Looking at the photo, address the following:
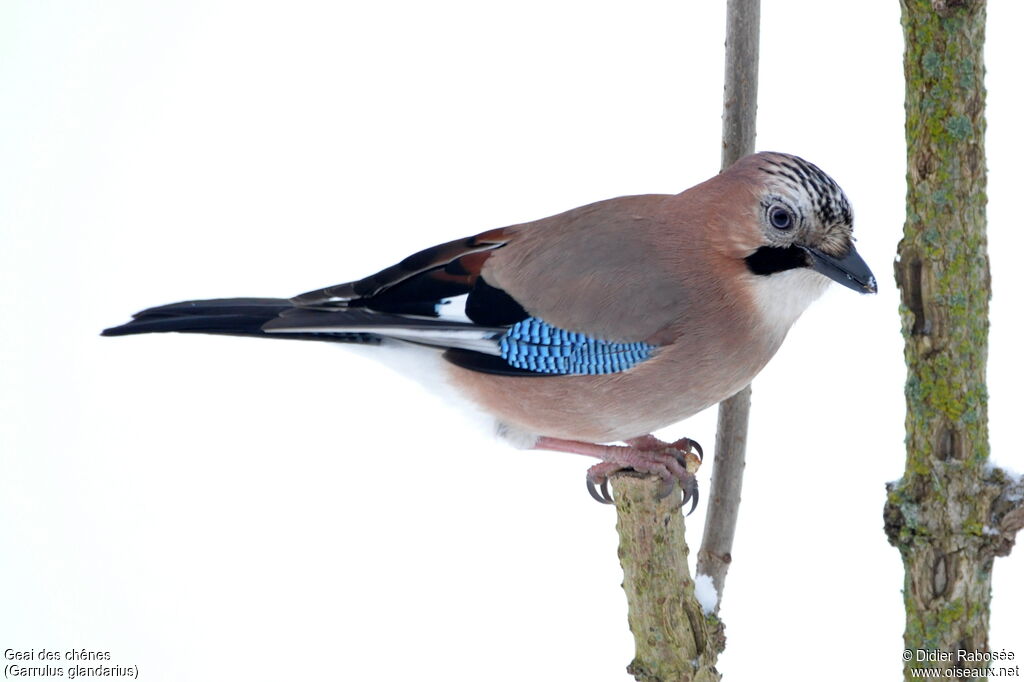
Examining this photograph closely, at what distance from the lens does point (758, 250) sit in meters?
2.18

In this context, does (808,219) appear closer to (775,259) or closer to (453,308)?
(775,259)

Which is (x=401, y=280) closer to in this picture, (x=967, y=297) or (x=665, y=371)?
(x=665, y=371)

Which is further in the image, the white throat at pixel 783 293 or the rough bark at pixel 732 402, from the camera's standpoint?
the rough bark at pixel 732 402

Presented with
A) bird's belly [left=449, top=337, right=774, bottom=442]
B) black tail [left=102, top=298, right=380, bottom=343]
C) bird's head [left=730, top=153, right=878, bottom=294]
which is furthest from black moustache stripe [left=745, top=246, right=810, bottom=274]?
black tail [left=102, top=298, right=380, bottom=343]

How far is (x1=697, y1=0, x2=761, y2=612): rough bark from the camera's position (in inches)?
92.6

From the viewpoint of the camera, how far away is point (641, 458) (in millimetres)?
2373

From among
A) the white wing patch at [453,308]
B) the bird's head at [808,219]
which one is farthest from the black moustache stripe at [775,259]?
the white wing patch at [453,308]

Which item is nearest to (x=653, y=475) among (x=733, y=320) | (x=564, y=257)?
(x=733, y=320)

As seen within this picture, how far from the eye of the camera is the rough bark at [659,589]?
2.18 m

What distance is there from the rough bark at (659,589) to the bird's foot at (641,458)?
109 millimetres

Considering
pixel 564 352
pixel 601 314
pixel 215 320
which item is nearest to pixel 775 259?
pixel 601 314

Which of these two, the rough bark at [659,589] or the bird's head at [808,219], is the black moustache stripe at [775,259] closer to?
the bird's head at [808,219]

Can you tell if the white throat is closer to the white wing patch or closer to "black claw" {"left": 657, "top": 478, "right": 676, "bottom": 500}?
"black claw" {"left": 657, "top": 478, "right": 676, "bottom": 500}

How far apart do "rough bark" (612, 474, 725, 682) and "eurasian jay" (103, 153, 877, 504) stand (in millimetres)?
121
